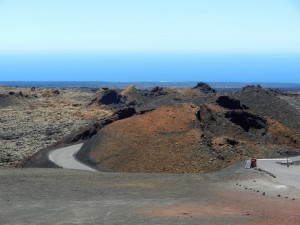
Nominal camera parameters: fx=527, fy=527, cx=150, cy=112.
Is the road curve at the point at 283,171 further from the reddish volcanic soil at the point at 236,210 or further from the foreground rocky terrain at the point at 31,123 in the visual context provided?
the foreground rocky terrain at the point at 31,123


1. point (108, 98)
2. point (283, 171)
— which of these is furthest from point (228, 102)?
point (108, 98)

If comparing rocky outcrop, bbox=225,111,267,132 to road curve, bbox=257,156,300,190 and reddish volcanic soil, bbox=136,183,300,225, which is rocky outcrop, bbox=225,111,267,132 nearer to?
road curve, bbox=257,156,300,190

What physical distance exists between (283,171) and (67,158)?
20.1m

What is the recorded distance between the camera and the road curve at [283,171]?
33406 millimetres

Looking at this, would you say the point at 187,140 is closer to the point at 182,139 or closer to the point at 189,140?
the point at 189,140

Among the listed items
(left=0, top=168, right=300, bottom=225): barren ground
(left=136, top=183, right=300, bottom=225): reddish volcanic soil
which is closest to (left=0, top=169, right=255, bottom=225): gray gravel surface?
(left=0, top=168, right=300, bottom=225): barren ground

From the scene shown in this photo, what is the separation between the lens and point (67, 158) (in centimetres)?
4812

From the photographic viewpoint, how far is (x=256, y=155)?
4522 centimetres

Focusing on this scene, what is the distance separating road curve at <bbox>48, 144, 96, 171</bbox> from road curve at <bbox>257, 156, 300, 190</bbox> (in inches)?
558

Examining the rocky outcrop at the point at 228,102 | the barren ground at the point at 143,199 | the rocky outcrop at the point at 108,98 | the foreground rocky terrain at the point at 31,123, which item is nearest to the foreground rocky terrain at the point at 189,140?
the rocky outcrop at the point at 228,102

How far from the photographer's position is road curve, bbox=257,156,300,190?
33406 millimetres

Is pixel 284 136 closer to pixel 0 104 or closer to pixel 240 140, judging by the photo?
pixel 240 140

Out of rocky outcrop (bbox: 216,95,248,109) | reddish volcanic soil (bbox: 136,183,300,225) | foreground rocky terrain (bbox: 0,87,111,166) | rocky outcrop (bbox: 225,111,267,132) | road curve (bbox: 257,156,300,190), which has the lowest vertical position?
foreground rocky terrain (bbox: 0,87,111,166)

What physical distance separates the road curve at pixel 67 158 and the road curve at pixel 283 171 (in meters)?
14.2
